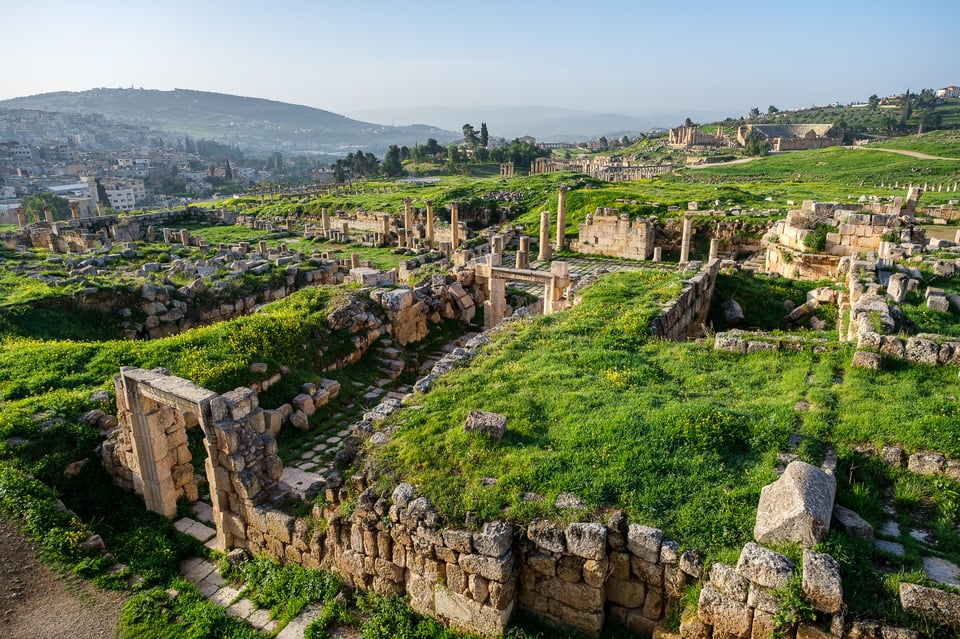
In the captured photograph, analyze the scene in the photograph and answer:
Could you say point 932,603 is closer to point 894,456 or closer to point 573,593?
point 894,456

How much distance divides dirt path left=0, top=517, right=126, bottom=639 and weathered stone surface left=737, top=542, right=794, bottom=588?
825 cm

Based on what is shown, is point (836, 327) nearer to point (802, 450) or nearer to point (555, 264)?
point (555, 264)

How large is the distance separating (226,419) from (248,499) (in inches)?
55.1

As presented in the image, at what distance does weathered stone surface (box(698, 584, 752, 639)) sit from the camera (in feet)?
19.8

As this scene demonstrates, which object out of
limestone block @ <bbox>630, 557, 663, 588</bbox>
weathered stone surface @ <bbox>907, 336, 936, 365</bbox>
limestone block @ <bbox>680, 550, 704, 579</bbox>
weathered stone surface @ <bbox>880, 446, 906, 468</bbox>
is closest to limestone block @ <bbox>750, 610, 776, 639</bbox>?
limestone block @ <bbox>680, 550, 704, 579</bbox>

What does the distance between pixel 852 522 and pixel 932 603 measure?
4.18 ft

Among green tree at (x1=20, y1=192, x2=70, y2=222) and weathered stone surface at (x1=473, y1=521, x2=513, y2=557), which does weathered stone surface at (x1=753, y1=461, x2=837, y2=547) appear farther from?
green tree at (x1=20, y1=192, x2=70, y2=222)

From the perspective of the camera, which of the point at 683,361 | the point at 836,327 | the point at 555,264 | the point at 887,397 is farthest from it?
the point at 555,264

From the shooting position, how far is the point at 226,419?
973 cm

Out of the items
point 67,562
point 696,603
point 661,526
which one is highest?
point 661,526

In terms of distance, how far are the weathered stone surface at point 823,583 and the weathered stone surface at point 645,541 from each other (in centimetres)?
152

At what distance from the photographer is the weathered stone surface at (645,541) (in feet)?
22.1

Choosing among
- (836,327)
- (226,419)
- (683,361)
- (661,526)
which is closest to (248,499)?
(226,419)

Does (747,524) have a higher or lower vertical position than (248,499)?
higher
